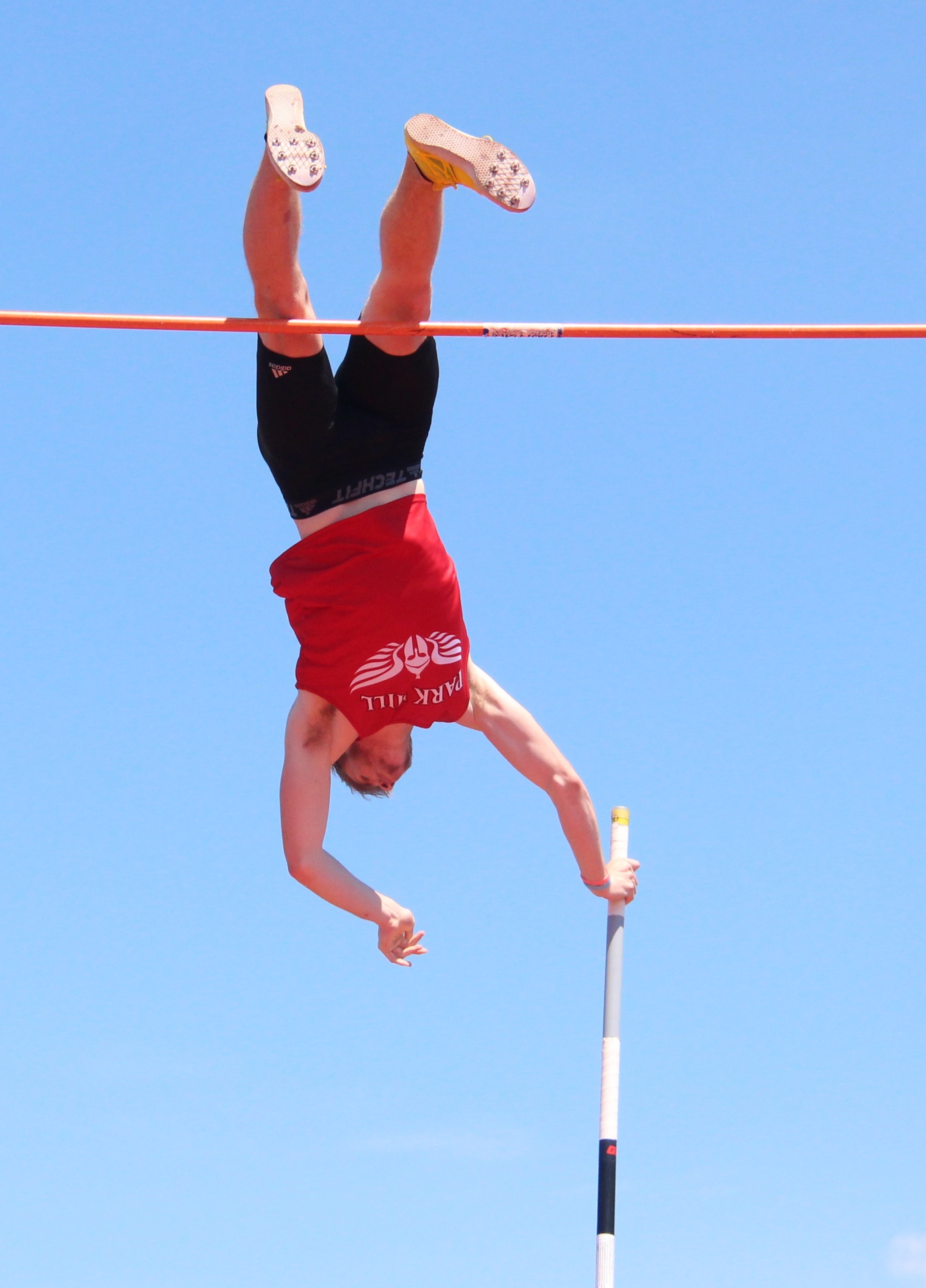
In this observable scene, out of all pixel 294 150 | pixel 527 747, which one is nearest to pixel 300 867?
pixel 527 747

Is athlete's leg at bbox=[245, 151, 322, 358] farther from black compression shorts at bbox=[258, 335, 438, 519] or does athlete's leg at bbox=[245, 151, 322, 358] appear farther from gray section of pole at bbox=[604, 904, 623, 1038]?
gray section of pole at bbox=[604, 904, 623, 1038]

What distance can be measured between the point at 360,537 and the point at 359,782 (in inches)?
49.6

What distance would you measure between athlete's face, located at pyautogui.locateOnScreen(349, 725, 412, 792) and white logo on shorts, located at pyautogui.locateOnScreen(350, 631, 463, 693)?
39cm

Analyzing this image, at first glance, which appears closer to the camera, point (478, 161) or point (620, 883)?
point (478, 161)

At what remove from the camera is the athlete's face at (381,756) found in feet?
25.5

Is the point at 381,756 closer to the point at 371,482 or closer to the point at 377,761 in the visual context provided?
the point at 377,761

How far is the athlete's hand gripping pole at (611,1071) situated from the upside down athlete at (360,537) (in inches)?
52.0

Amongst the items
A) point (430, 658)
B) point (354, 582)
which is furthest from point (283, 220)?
point (430, 658)

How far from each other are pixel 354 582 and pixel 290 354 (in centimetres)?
97

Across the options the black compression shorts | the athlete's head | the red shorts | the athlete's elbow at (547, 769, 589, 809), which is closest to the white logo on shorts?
the red shorts

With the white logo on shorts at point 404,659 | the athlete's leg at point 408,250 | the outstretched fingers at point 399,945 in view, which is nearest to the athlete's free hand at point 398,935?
the outstretched fingers at point 399,945

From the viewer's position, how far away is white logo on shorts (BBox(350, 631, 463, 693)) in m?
7.36

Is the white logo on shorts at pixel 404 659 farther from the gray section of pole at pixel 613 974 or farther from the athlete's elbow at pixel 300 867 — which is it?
the gray section of pole at pixel 613 974

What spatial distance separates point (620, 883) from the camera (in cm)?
863
